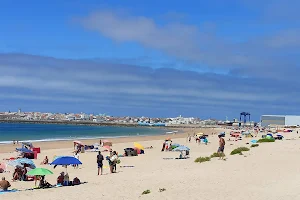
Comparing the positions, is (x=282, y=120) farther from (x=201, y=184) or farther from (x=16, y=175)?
(x=201, y=184)

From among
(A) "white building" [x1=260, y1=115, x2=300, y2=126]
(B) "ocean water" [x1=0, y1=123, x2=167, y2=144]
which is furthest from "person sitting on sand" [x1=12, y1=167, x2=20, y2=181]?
(A) "white building" [x1=260, y1=115, x2=300, y2=126]

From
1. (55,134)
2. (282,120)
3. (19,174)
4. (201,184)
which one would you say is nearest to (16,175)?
(19,174)

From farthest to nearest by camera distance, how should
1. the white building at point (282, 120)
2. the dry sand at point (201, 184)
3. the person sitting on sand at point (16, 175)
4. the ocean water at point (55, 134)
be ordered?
the white building at point (282, 120) < the ocean water at point (55, 134) < the person sitting on sand at point (16, 175) < the dry sand at point (201, 184)

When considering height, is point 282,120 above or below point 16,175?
above

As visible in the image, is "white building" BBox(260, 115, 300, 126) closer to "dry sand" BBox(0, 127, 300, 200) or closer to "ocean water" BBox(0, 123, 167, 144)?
"ocean water" BBox(0, 123, 167, 144)

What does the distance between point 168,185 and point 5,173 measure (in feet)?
33.8

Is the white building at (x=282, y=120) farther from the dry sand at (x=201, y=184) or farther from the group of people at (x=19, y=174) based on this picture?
the group of people at (x=19, y=174)

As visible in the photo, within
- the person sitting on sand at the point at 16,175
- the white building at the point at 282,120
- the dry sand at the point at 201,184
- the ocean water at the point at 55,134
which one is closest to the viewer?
the dry sand at the point at 201,184

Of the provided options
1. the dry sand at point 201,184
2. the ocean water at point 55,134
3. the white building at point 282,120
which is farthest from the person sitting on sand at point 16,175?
the white building at point 282,120

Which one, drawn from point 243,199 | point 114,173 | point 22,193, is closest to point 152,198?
point 243,199

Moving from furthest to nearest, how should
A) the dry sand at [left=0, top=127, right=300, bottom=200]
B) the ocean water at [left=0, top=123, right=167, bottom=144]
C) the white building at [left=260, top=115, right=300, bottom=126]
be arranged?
1. the white building at [left=260, top=115, right=300, bottom=126]
2. the ocean water at [left=0, top=123, right=167, bottom=144]
3. the dry sand at [left=0, top=127, right=300, bottom=200]

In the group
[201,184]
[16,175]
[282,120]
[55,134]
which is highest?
[282,120]

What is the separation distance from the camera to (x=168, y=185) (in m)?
13.5

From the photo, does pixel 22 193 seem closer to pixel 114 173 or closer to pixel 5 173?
pixel 114 173
